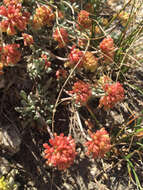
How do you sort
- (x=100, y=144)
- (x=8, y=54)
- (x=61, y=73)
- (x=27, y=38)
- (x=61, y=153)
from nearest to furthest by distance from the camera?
(x=61, y=153) → (x=100, y=144) → (x=8, y=54) → (x=27, y=38) → (x=61, y=73)

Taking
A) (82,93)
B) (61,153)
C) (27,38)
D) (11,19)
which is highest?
(11,19)

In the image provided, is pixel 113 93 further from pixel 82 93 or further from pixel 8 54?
pixel 8 54

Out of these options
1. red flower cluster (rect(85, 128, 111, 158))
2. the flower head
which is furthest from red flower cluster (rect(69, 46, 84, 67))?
red flower cluster (rect(85, 128, 111, 158))

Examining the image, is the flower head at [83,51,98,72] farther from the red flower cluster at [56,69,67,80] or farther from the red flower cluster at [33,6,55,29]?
the red flower cluster at [33,6,55,29]

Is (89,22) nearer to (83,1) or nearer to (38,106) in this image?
(83,1)

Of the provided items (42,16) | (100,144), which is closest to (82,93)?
(100,144)

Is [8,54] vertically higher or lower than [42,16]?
lower
